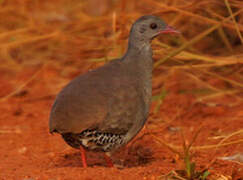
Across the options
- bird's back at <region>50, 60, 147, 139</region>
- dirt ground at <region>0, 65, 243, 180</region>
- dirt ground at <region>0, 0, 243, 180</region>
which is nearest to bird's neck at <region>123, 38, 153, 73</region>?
bird's back at <region>50, 60, 147, 139</region>

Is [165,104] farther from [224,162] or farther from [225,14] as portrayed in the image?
[224,162]

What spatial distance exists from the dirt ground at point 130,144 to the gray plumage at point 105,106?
0.21m

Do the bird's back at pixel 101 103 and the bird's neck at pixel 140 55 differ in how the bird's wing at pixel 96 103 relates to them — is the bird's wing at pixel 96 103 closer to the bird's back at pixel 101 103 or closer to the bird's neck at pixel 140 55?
the bird's back at pixel 101 103

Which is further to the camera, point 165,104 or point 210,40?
point 210,40

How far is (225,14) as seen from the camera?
20.2 ft

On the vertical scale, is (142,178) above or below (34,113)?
above

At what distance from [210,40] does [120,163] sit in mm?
2952

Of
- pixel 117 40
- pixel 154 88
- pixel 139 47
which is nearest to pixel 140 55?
pixel 139 47

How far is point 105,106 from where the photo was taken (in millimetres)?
3684

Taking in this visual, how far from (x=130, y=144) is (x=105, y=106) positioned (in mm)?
1151

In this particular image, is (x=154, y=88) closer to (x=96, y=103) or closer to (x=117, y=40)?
(x=117, y=40)

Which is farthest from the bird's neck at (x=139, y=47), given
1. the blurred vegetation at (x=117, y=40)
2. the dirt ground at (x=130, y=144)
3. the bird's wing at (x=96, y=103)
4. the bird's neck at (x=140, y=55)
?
the dirt ground at (x=130, y=144)

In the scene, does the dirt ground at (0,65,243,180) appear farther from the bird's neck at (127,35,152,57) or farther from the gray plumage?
the bird's neck at (127,35,152,57)

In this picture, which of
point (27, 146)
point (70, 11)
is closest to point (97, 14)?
point (70, 11)
